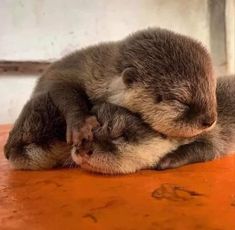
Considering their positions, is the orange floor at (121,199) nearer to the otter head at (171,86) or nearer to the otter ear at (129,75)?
the otter head at (171,86)

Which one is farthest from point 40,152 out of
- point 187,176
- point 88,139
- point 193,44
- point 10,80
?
point 10,80

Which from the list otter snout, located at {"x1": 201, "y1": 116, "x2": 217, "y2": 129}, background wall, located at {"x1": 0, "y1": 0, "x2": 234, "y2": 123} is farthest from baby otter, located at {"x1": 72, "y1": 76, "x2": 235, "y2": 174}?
background wall, located at {"x1": 0, "y1": 0, "x2": 234, "y2": 123}

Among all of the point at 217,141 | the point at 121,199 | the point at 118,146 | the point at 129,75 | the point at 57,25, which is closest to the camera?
the point at 121,199

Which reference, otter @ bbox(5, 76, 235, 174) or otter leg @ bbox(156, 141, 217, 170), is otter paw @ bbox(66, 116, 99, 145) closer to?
otter @ bbox(5, 76, 235, 174)

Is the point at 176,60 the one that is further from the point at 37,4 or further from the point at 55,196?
the point at 37,4

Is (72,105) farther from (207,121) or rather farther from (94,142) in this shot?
(207,121)

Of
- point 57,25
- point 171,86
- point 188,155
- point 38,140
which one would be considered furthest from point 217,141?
point 57,25

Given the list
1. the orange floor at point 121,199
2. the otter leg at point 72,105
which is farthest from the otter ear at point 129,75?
the orange floor at point 121,199
